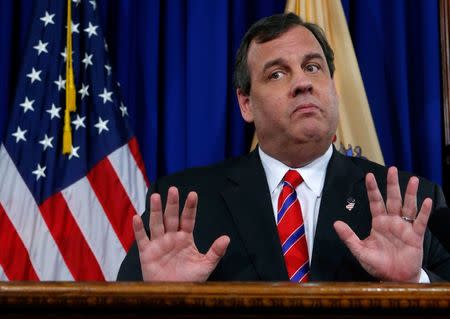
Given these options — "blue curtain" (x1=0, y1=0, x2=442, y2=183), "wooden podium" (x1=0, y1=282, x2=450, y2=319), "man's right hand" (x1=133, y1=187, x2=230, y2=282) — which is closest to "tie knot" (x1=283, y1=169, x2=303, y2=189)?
"man's right hand" (x1=133, y1=187, x2=230, y2=282)

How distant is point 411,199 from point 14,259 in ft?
4.83

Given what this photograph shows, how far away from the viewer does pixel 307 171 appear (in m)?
1.79

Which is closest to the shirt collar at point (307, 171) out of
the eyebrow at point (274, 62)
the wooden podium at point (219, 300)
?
the eyebrow at point (274, 62)

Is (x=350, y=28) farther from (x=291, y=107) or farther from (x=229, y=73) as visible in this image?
(x=291, y=107)

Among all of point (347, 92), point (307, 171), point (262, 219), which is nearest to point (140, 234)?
point (262, 219)

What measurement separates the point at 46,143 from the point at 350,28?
129cm

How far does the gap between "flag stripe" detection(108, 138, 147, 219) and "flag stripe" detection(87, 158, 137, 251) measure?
2 cm

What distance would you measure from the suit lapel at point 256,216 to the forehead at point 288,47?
32cm

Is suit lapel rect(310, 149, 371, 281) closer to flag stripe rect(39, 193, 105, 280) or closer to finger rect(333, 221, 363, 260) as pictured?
finger rect(333, 221, 363, 260)

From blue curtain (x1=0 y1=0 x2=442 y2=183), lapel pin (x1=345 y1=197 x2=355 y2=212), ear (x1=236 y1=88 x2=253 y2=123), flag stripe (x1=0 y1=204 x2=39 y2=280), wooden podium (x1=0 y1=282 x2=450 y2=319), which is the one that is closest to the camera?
wooden podium (x1=0 y1=282 x2=450 y2=319)

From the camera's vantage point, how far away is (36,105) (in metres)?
2.33

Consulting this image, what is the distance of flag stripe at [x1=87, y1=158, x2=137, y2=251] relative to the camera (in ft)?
7.57

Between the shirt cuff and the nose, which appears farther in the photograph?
the nose

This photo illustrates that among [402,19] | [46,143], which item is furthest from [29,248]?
[402,19]
